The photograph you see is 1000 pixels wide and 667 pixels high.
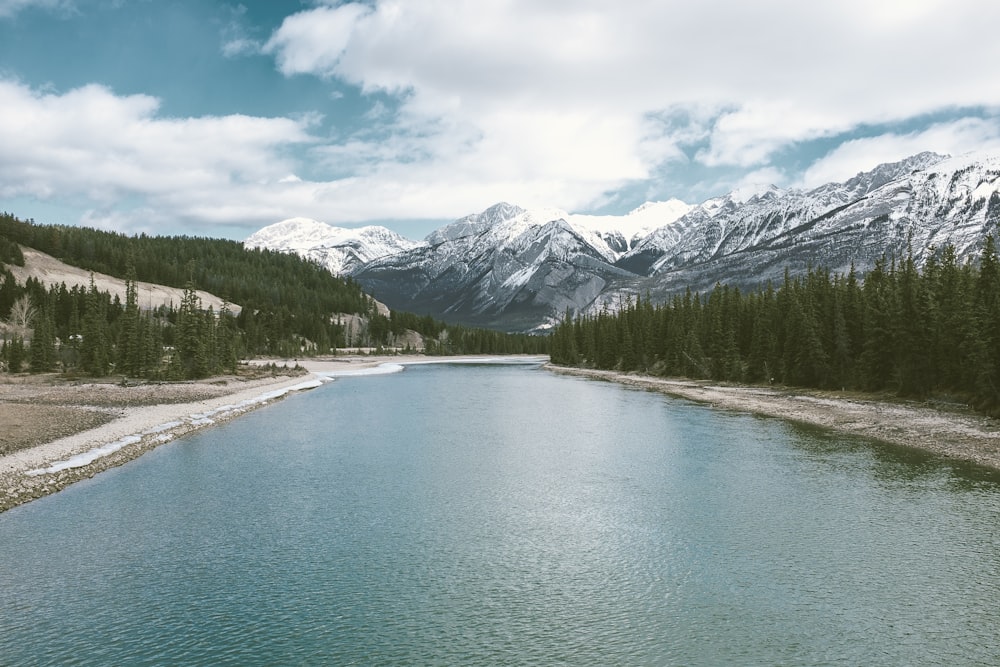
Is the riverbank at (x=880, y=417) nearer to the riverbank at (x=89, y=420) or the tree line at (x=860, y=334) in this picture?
the tree line at (x=860, y=334)

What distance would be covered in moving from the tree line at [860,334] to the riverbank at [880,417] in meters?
4.29

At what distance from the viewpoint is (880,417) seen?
61.7 m

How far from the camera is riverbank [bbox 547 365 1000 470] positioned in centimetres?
4709

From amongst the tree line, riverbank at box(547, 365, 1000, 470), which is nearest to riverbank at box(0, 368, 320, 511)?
riverbank at box(547, 365, 1000, 470)

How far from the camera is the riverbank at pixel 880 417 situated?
47094 mm

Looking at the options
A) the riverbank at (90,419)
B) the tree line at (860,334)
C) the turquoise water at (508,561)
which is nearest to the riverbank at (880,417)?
the tree line at (860,334)

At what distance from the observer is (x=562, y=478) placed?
3900 centimetres

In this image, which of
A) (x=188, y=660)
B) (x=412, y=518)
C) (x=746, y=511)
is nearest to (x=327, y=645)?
(x=188, y=660)

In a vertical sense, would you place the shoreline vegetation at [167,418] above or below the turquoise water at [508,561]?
above

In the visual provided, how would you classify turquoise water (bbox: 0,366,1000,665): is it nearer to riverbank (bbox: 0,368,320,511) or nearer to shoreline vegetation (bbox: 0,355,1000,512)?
riverbank (bbox: 0,368,320,511)

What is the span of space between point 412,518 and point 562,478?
38.8ft

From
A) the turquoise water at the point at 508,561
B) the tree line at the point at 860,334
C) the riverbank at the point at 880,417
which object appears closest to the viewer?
the turquoise water at the point at 508,561

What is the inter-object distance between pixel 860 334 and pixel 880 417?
92.5 ft

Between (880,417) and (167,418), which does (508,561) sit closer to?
(167,418)
